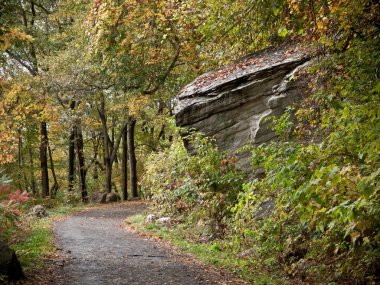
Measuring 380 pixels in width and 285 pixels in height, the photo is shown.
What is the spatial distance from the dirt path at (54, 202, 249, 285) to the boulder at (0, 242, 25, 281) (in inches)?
28.7

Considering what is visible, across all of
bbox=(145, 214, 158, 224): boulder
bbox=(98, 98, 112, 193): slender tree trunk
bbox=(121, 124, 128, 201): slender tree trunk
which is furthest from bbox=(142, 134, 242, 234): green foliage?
bbox=(121, 124, 128, 201): slender tree trunk

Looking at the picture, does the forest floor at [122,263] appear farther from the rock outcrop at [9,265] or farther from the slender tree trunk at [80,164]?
the slender tree trunk at [80,164]

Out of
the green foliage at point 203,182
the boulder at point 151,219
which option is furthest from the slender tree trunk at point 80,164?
the green foliage at point 203,182

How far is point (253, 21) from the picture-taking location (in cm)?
985

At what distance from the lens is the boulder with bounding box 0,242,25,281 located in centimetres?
641

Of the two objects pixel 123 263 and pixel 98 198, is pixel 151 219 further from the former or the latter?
pixel 98 198

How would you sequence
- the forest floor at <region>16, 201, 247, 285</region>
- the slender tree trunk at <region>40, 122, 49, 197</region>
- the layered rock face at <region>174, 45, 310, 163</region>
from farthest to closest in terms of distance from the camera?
the slender tree trunk at <region>40, 122, 49, 197</region> → the layered rock face at <region>174, 45, 310, 163</region> → the forest floor at <region>16, 201, 247, 285</region>

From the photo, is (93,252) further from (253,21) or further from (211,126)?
(253,21)

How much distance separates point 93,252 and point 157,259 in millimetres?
1635

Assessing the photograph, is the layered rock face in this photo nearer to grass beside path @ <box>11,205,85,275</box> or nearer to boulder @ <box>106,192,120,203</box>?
grass beside path @ <box>11,205,85,275</box>

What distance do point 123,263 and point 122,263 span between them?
0.8 inches

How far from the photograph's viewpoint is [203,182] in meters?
11.2

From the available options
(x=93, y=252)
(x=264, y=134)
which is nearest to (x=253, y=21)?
(x=264, y=134)

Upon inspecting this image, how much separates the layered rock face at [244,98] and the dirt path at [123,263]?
3.50m
